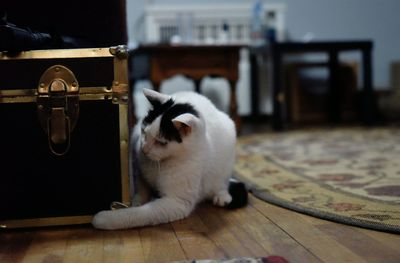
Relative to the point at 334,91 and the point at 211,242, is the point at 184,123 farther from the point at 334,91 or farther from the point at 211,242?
the point at 334,91

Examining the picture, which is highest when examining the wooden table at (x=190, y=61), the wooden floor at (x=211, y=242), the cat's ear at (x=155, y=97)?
the wooden table at (x=190, y=61)

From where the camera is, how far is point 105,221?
1.28 m

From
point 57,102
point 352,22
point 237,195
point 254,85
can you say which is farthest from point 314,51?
point 57,102

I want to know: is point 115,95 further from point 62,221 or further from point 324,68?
point 324,68

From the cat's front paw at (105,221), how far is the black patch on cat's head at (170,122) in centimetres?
→ 24

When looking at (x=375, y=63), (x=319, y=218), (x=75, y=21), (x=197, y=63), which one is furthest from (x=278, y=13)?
(x=319, y=218)

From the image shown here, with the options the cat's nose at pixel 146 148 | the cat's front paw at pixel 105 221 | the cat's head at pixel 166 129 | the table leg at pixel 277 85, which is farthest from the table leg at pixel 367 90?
the cat's front paw at pixel 105 221

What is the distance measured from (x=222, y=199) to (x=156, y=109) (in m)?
0.35

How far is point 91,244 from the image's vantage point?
3.88 ft

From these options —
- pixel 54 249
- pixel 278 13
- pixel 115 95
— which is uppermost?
pixel 278 13

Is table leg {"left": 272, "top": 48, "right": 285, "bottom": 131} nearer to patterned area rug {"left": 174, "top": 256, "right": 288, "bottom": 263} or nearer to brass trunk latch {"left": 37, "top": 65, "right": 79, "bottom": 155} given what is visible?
brass trunk latch {"left": 37, "top": 65, "right": 79, "bottom": 155}

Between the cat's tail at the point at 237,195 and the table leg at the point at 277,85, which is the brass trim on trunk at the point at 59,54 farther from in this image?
the table leg at the point at 277,85

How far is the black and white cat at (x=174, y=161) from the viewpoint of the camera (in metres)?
1.30

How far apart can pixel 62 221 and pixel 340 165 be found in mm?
1275
